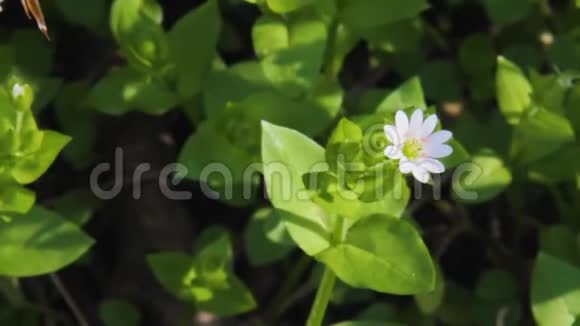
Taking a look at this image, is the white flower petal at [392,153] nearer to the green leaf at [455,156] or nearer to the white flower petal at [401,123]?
the white flower petal at [401,123]

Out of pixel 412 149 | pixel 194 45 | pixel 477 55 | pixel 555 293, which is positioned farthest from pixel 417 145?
pixel 477 55

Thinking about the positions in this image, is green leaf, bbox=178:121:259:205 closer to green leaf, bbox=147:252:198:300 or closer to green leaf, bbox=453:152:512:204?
green leaf, bbox=147:252:198:300

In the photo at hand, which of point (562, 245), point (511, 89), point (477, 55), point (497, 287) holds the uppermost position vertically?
point (511, 89)

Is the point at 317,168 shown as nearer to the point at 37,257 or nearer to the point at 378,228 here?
the point at 378,228

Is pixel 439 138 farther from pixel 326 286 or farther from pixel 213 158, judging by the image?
pixel 213 158

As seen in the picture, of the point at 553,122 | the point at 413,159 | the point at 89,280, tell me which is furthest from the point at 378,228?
the point at 89,280

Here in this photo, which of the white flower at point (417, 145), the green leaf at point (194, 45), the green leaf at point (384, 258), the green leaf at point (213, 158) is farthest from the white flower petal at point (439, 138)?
the green leaf at point (194, 45)

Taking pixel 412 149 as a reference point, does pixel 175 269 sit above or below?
below
